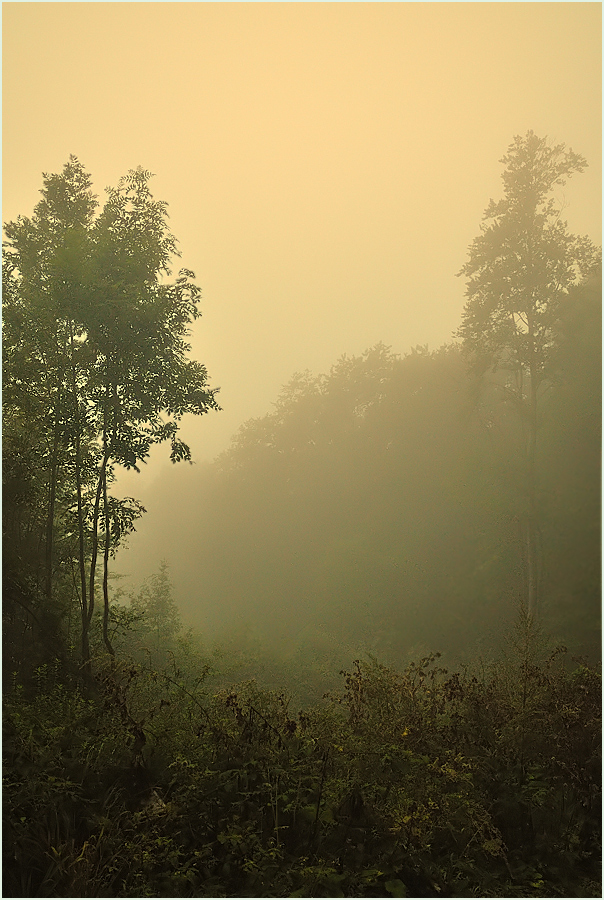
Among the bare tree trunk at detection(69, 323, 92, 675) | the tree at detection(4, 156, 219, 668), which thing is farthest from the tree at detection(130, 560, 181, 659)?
the tree at detection(4, 156, 219, 668)

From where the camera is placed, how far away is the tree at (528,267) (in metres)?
16.1

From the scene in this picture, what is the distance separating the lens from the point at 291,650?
2183cm

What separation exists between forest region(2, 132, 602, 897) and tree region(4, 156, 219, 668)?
2.1 inches

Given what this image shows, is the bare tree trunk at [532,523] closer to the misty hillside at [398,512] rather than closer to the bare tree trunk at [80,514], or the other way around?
the misty hillside at [398,512]

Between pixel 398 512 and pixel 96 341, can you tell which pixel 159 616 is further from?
pixel 96 341

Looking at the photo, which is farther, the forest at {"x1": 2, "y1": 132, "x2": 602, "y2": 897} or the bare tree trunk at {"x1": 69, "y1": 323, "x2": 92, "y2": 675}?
the bare tree trunk at {"x1": 69, "y1": 323, "x2": 92, "y2": 675}

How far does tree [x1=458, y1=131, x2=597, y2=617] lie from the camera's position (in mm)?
16125

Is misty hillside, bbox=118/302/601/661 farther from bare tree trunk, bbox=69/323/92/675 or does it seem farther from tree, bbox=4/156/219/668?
bare tree trunk, bbox=69/323/92/675

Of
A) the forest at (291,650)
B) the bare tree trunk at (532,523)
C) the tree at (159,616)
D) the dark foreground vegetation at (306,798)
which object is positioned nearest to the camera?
the dark foreground vegetation at (306,798)

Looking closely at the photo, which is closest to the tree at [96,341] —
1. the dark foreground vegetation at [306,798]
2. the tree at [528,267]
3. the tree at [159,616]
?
the dark foreground vegetation at [306,798]

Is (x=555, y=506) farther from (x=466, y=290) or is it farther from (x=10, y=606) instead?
(x=10, y=606)

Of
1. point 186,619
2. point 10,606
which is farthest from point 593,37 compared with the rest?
point 186,619

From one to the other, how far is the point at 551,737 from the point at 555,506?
1007 centimetres

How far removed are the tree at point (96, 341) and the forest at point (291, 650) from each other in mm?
53
